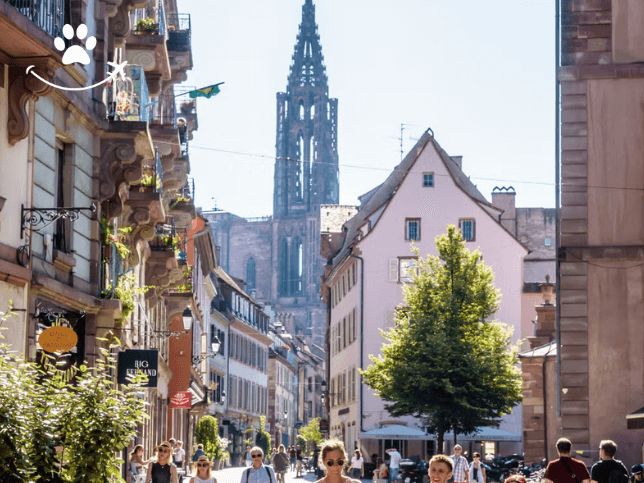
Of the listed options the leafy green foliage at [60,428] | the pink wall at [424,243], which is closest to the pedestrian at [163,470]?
the leafy green foliage at [60,428]

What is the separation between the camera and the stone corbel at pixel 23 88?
1666 cm

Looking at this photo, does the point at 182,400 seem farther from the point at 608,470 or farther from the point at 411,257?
the point at 608,470

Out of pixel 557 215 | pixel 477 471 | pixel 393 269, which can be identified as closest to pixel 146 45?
pixel 557 215

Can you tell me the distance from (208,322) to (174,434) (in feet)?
67.7

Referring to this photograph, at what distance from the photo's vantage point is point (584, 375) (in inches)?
1128

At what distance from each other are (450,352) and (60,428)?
34.5 meters

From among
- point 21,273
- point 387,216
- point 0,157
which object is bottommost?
point 21,273

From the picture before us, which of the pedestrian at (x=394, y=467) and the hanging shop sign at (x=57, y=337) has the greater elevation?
the hanging shop sign at (x=57, y=337)

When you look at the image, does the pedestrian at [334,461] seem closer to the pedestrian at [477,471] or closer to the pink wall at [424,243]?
the pedestrian at [477,471]

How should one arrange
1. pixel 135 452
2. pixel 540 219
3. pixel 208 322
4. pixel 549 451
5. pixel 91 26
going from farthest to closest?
pixel 540 219
pixel 208 322
pixel 549 451
pixel 135 452
pixel 91 26

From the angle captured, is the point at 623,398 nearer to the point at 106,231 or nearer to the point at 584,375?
the point at 584,375

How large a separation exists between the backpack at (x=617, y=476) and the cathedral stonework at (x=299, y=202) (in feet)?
503

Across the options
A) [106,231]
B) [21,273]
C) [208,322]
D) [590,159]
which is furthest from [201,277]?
[21,273]

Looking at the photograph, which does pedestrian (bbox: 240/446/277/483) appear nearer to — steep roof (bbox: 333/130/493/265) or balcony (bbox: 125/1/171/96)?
balcony (bbox: 125/1/171/96)
